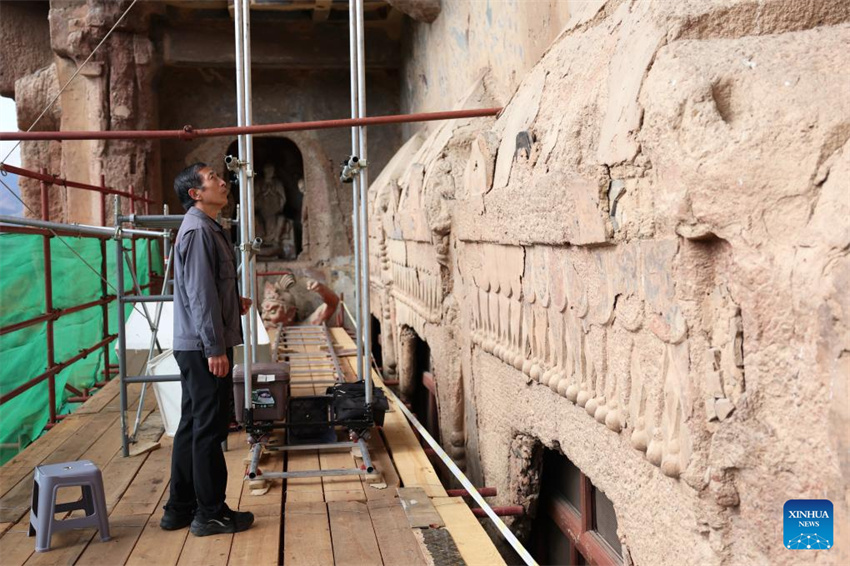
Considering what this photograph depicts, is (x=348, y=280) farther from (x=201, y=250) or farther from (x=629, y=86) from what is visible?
(x=629, y=86)

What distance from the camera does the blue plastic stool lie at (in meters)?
2.97

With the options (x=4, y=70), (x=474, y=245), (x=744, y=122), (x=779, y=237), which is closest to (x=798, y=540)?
(x=779, y=237)

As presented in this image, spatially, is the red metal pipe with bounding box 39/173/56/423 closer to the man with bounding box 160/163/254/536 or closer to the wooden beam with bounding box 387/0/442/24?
the man with bounding box 160/163/254/536

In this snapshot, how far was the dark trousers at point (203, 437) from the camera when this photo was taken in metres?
3.08

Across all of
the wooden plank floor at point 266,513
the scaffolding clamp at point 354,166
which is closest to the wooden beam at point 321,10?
the scaffolding clamp at point 354,166

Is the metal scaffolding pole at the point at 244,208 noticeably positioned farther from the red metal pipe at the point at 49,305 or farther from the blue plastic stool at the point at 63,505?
the red metal pipe at the point at 49,305

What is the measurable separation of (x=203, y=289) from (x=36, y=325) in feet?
8.44

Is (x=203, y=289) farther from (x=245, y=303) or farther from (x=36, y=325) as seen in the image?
(x=36, y=325)

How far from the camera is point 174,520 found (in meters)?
3.18

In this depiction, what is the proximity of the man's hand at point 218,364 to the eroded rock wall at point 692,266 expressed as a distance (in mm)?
1213

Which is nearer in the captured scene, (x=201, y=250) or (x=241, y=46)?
(x=201, y=250)

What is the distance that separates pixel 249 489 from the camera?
3.63m

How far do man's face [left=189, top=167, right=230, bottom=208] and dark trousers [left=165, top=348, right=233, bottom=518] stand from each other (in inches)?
24.7

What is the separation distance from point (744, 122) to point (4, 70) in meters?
11.8
